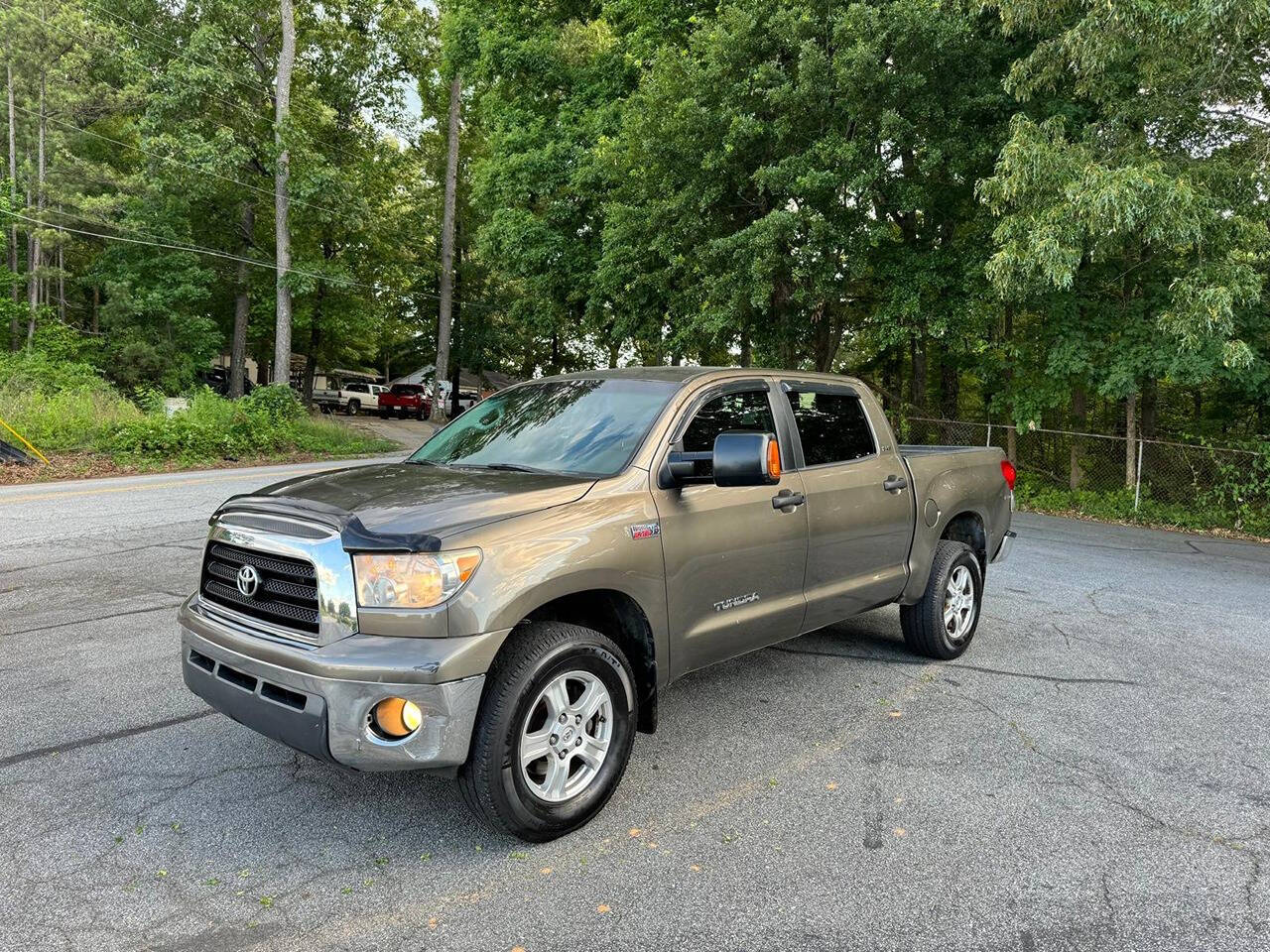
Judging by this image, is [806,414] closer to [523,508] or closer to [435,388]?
[523,508]

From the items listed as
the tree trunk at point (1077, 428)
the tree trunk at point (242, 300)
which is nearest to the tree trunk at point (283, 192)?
the tree trunk at point (242, 300)

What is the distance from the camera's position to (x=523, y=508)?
10.4 feet

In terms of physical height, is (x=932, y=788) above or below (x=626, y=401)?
below

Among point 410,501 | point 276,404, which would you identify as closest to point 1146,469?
point 410,501

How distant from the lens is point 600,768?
3.30 metres

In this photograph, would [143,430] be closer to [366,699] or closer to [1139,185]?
[366,699]

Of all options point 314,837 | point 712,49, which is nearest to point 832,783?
point 314,837

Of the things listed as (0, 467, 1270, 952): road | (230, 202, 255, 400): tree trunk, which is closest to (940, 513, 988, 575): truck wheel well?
(0, 467, 1270, 952): road

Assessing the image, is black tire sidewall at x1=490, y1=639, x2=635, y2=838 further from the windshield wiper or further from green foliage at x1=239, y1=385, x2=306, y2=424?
green foliage at x1=239, y1=385, x2=306, y2=424

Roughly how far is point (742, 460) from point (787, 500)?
2.79 ft

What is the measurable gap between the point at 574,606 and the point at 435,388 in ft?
108

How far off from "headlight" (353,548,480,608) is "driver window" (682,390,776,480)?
129 cm

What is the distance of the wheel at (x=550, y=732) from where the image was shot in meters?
2.92

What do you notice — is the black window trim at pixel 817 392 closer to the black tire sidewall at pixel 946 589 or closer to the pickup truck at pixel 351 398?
the black tire sidewall at pixel 946 589
